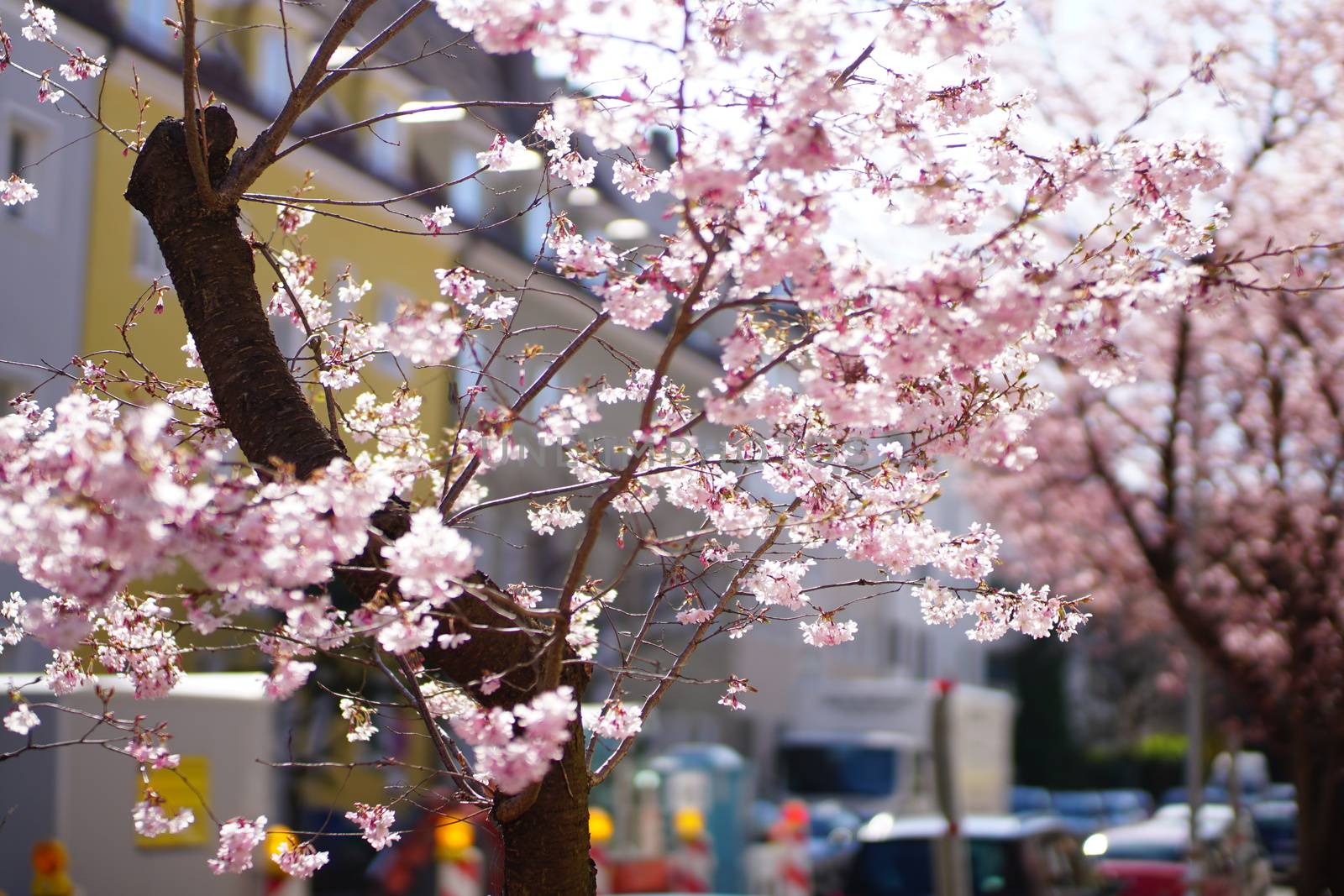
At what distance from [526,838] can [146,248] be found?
48.3 ft

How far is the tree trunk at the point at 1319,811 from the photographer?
617 inches

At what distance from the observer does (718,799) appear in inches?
799

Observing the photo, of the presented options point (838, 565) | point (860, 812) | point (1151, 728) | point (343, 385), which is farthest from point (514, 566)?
point (1151, 728)

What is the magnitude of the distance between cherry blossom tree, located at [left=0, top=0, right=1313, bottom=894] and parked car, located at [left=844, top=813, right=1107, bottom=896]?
762cm

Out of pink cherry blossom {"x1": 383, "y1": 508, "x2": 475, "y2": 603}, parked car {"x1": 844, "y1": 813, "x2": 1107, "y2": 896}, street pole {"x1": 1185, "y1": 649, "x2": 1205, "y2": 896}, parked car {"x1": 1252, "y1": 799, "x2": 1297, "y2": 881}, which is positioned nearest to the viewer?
pink cherry blossom {"x1": 383, "y1": 508, "x2": 475, "y2": 603}

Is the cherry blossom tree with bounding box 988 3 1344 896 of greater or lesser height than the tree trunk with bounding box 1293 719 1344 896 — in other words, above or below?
above

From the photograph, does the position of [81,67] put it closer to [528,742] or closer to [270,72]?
[528,742]

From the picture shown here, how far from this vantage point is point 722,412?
325 cm

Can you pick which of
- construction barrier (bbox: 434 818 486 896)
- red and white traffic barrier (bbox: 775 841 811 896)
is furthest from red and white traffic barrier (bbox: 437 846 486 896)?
red and white traffic barrier (bbox: 775 841 811 896)

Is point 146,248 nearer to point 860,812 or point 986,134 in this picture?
point 986,134

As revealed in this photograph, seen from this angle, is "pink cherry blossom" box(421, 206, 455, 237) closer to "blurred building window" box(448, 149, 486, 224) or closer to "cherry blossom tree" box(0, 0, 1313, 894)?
"cherry blossom tree" box(0, 0, 1313, 894)

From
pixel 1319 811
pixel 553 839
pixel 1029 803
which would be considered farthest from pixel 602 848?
pixel 1029 803

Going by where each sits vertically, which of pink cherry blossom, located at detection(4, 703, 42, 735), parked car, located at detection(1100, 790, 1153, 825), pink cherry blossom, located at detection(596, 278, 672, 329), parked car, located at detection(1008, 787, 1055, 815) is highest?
pink cherry blossom, located at detection(596, 278, 672, 329)

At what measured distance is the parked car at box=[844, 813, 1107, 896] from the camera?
1155cm
